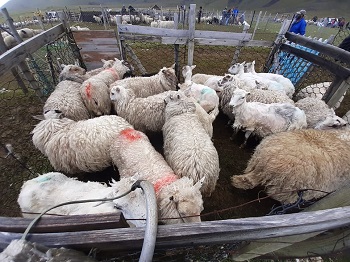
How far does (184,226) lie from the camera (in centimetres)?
98

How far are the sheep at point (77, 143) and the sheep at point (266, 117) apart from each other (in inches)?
92.0

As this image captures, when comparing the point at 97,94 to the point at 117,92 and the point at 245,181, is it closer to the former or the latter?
the point at 117,92

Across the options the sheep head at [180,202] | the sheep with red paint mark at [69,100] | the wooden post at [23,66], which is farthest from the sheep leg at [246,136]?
the wooden post at [23,66]

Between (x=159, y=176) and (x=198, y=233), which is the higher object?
(x=198, y=233)

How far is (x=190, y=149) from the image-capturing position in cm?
285

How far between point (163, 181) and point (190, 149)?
0.66m

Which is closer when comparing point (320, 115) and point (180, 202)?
point (180, 202)

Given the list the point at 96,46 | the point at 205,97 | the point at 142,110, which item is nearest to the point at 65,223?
the point at 142,110

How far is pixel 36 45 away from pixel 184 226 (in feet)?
15.8

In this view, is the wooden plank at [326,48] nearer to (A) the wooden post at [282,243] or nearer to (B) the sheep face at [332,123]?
(B) the sheep face at [332,123]

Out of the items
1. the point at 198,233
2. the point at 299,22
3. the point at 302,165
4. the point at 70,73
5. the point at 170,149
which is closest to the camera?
the point at 198,233

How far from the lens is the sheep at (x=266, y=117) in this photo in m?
3.73

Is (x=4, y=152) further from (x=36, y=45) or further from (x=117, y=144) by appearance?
(x=117, y=144)

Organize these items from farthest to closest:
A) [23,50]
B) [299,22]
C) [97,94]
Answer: [299,22], [97,94], [23,50]
